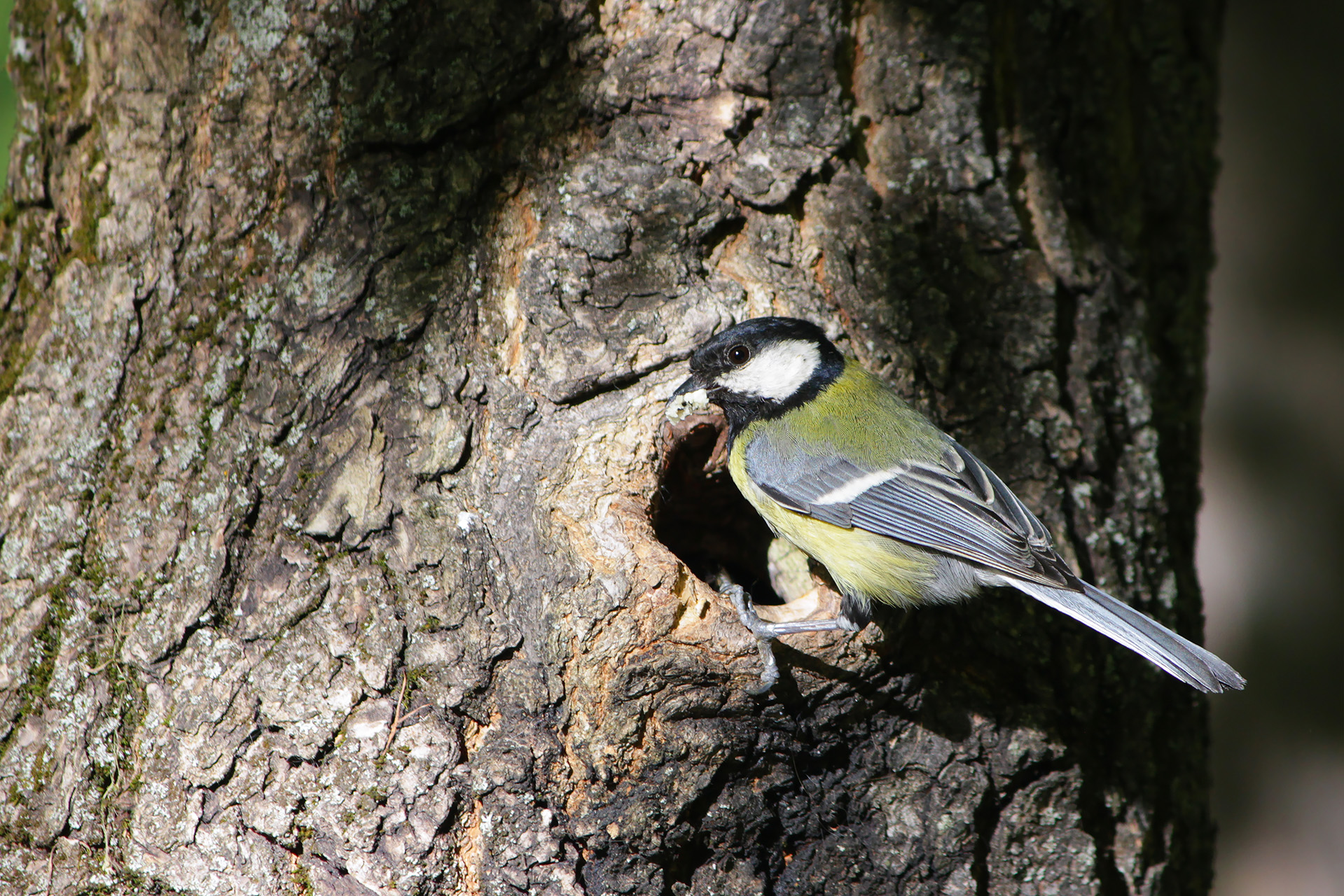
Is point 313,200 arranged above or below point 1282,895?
above

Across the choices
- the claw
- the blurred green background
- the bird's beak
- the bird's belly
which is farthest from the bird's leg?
the blurred green background

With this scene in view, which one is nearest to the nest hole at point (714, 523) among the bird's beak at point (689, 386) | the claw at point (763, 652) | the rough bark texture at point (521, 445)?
the rough bark texture at point (521, 445)

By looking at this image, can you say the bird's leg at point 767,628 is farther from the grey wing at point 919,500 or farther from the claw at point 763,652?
the grey wing at point 919,500

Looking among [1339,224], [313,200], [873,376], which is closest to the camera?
[313,200]

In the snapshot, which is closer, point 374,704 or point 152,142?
point 374,704

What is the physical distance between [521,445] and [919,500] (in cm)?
95

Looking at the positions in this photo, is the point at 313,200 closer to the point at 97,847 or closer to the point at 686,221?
the point at 686,221

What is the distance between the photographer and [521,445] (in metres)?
1.76

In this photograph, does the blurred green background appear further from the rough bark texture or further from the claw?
the claw

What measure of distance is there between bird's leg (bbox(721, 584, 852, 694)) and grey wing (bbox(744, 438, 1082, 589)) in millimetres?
318

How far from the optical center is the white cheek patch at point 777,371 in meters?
1.89

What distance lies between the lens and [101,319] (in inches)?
70.7

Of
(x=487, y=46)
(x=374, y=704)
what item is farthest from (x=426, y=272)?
(x=374, y=704)

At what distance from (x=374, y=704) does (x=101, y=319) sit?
104 centimetres
